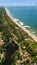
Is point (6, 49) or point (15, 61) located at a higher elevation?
point (6, 49)

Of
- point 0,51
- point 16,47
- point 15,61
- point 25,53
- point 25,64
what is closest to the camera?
point 25,64

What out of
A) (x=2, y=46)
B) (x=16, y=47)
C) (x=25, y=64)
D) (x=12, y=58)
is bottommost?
(x=25, y=64)

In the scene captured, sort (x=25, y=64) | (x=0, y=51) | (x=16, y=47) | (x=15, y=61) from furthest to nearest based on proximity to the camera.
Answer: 1. (x=0, y=51)
2. (x=16, y=47)
3. (x=15, y=61)
4. (x=25, y=64)

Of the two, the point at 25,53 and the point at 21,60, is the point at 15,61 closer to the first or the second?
the point at 21,60

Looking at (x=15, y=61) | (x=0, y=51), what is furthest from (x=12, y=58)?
(x=0, y=51)

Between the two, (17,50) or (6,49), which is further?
(6,49)

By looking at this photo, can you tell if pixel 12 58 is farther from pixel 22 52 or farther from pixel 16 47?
pixel 16 47

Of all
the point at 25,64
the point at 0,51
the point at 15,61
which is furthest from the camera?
the point at 0,51

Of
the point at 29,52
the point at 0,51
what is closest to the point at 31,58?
the point at 29,52

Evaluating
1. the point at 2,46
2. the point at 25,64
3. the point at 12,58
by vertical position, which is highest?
the point at 2,46
